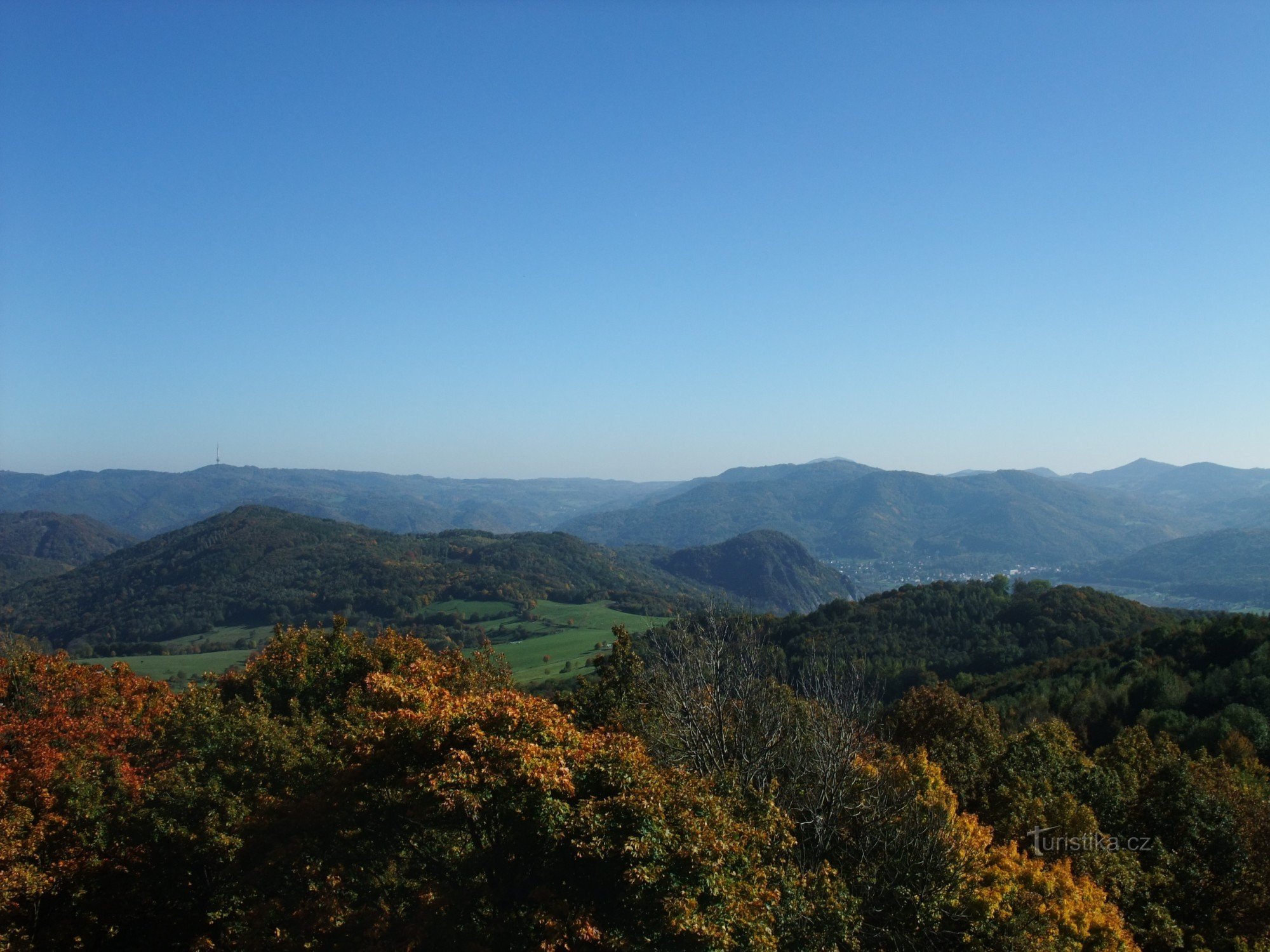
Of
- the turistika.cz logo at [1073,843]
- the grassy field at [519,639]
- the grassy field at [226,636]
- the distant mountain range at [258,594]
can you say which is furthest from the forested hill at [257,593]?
the turistika.cz logo at [1073,843]

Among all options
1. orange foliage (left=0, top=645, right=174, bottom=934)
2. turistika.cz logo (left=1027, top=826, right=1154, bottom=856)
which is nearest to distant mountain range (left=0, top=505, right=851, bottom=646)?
orange foliage (left=0, top=645, right=174, bottom=934)

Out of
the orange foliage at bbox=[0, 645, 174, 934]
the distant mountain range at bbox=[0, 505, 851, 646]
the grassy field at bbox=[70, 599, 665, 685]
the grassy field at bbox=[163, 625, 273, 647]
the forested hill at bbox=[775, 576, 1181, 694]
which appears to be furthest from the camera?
the distant mountain range at bbox=[0, 505, 851, 646]

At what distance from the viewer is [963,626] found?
10125 cm

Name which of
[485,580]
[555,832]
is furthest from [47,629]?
[555,832]

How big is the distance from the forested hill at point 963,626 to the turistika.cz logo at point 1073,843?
171 feet

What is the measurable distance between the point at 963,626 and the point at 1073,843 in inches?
3505

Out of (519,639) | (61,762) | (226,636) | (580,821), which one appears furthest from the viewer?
(226,636)

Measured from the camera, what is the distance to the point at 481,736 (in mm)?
12062

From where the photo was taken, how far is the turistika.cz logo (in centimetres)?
1961

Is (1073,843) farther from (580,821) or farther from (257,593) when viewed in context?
(257,593)

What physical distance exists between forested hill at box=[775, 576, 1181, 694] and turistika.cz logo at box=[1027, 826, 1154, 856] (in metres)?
52.3

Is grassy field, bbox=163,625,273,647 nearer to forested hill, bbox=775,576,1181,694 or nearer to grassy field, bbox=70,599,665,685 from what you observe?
grassy field, bbox=70,599,665,685

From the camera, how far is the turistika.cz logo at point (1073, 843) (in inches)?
772

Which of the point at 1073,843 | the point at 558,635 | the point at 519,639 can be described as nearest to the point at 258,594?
the point at 519,639
